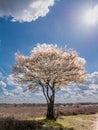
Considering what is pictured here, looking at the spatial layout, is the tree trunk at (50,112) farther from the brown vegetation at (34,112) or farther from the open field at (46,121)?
the brown vegetation at (34,112)

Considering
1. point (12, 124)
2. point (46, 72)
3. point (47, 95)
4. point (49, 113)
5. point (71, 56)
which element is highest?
point (71, 56)

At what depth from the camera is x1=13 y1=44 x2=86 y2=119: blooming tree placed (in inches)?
1630

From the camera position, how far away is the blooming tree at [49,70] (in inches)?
1630

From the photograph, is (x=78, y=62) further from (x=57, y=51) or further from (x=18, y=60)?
(x=18, y=60)

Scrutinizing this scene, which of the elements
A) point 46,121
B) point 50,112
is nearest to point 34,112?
point 50,112

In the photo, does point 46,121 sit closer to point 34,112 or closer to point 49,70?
point 49,70

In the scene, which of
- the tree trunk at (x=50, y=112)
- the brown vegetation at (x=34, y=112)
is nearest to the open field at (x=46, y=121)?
the brown vegetation at (x=34, y=112)

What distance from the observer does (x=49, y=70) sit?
136 ft

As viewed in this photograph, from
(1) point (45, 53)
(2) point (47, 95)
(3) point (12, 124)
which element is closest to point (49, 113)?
(2) point (47, 95)

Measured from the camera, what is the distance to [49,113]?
4147 centimetres

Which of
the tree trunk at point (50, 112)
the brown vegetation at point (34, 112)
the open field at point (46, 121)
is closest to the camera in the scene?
the open field at point (46, 121)

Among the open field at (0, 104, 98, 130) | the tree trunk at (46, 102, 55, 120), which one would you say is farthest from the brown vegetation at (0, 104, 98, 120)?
the tree trunk at (46, 102, 55, 120)

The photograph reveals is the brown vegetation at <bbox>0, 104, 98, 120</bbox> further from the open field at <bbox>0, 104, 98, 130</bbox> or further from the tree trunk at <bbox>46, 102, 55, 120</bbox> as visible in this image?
the tree trunk at <bbox>46, 102, 55, 120</bbox>

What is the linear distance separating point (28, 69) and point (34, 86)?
9.37 feet
